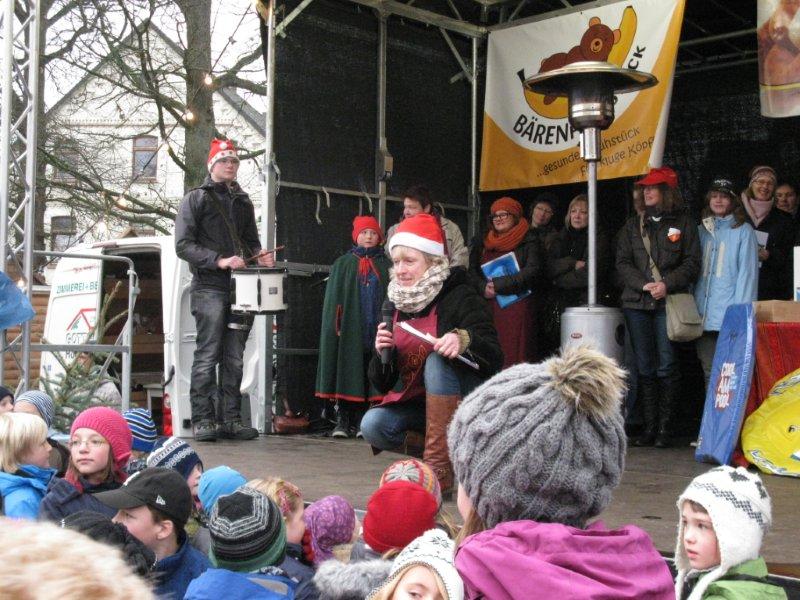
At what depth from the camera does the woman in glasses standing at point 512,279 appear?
7930mm

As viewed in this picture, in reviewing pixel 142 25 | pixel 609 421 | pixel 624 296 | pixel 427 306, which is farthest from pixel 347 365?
pixel 142 25

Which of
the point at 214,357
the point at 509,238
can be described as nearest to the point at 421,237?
the point at 214,357

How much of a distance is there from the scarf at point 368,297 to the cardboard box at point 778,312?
266cm

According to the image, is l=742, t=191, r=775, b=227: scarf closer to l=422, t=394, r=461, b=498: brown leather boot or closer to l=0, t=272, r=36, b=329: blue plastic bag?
l=422, t=394, r=461, b=498: brown leather boot

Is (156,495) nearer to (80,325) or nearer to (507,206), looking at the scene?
(507,206)

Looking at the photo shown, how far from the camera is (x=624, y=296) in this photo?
7.37 metres

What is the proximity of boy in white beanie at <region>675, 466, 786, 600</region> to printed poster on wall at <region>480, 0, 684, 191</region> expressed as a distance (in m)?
5.21

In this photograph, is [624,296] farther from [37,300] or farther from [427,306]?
[37,300]

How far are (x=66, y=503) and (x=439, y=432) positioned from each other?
1556mm

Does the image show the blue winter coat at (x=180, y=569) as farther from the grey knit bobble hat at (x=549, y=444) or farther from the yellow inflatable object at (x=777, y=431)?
the yellow inflatable object at (x=777, y=431)

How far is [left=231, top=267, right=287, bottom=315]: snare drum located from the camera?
6.81 meters

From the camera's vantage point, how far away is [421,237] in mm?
4680

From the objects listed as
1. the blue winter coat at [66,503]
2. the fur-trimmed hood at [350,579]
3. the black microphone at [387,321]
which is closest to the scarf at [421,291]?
the black microphone at [387,321]

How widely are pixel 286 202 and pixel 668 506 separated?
4.13 meters
